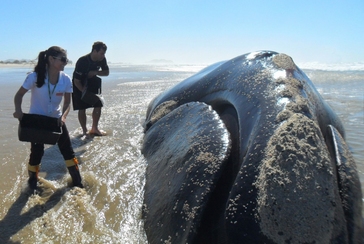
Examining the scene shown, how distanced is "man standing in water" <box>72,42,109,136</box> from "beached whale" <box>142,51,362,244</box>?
3230 millimetres

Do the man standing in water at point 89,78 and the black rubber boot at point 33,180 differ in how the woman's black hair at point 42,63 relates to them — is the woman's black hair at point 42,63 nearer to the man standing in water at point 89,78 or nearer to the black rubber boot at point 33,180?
the black rubber boot at point 33,180

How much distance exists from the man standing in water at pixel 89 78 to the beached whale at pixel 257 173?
3.23m

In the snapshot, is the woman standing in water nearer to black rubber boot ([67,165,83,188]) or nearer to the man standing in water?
black rubber boot ([67,165,83,188])

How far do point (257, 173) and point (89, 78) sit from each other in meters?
4.82

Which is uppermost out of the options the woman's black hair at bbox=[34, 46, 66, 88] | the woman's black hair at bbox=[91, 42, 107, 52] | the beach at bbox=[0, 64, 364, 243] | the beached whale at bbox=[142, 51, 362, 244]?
the woman's black hair at bbox=[91, 42, 107, 52]

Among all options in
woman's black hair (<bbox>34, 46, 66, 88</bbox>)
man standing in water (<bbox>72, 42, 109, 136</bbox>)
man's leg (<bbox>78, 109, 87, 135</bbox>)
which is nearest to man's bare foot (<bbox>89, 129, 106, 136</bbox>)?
man standing in water (<bbox>72, 42, 109, 136</bbox>)

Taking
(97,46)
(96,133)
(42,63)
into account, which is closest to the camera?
(42,63)

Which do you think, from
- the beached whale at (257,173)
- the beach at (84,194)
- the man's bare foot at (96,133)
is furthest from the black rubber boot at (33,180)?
the man's bare foot at (96,133)

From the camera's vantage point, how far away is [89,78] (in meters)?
6.05

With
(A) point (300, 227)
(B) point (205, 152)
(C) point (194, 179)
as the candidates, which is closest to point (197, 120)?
(B) point (205, 152)

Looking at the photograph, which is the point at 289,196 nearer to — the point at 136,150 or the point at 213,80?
the point at 213,80

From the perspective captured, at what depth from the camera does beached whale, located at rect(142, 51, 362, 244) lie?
168 cm

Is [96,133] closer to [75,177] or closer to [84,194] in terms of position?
[75,177]

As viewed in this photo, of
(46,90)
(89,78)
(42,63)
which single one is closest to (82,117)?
(89,78)
